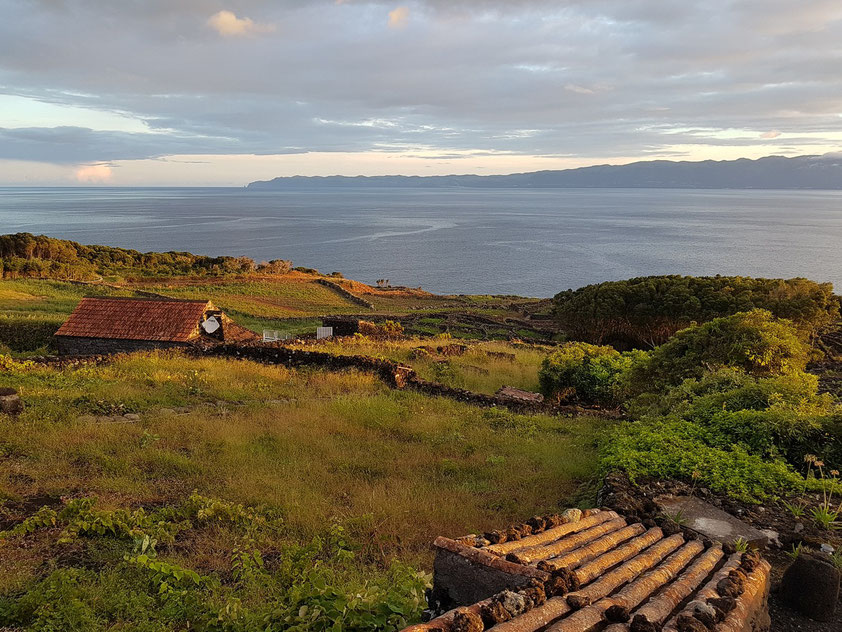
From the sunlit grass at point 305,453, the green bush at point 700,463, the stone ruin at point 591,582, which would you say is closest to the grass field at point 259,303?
the sunlit grass at point 305,453

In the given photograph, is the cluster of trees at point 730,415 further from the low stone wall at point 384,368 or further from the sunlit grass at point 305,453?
the low stone wall at point 384,368

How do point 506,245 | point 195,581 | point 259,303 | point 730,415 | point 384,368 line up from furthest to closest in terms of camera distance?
1. point 506,245
2. point 259,303
3. point 384,368
4. point 730,415
5. point 195,581

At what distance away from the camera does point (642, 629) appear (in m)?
3.63

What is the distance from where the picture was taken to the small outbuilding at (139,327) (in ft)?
67.6

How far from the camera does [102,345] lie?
69.1ft

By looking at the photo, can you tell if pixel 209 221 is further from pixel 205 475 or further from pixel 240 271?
pixel 205 475

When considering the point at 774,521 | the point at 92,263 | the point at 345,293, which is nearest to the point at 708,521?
the point at 774,521

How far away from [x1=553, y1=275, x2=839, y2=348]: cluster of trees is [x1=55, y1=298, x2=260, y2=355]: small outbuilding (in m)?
21.3

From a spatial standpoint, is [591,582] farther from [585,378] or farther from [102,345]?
[102,345]

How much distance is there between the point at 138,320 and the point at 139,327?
395 millimetres

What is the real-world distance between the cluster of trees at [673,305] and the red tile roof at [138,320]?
22.4 m

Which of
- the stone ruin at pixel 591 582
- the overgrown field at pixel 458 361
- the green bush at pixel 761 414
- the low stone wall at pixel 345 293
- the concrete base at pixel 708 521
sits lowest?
the low stone wall at pixel 345 293

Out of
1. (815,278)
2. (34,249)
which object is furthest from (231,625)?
(815,278)

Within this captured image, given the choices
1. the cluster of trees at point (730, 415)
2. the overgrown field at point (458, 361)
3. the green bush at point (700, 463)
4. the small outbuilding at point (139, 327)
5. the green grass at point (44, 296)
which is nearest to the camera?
the green bush at point (700, 463)
